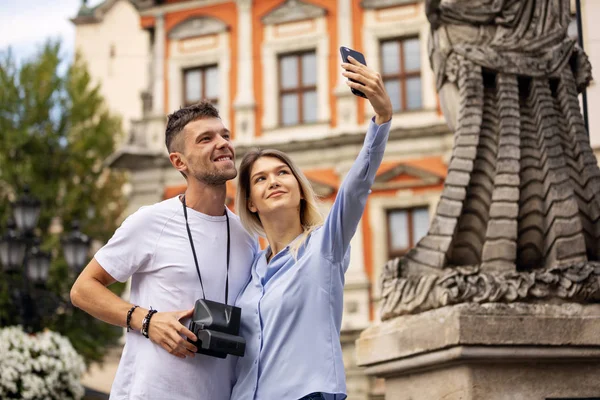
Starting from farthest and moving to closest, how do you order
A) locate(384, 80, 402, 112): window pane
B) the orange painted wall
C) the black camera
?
the orange painted wall → locate(384, 80, 402, 112): window pane → the black camera

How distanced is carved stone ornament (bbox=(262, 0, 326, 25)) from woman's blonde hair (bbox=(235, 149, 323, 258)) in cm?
2027

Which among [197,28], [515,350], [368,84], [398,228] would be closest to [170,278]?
[368,84]

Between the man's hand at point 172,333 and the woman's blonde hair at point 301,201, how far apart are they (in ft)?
1.42

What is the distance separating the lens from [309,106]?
23422 mm

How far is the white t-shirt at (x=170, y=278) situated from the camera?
121 inches

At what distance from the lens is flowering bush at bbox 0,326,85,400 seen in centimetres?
973

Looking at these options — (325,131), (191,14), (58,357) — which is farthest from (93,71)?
(58,357)

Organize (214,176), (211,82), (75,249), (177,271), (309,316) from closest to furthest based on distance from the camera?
1. (309,316)
2. (177,271)
3. (214,176)
4. (75,249)
5. (211,82)

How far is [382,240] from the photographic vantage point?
874 inches

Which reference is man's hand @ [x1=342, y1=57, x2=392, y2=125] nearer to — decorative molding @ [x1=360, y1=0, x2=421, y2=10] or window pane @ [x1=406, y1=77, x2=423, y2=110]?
window pane @ [x1=406, y1=77, x2=423, y2=110]

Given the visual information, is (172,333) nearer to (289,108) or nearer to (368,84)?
(368,84)

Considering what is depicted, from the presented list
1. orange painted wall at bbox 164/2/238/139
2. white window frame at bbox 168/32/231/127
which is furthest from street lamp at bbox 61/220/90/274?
white window frame at bbox 168/32/231/127

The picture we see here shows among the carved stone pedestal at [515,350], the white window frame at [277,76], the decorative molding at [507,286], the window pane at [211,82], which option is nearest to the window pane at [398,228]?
the white window frame at [277,76]

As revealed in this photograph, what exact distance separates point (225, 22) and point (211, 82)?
147 cm
